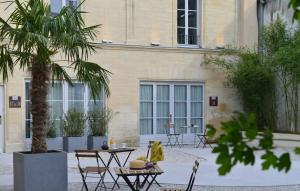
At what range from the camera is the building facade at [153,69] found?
16828mm

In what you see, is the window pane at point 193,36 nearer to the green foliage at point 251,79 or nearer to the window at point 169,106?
the green foliage at point 251,79

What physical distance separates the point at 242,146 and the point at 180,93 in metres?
17.5

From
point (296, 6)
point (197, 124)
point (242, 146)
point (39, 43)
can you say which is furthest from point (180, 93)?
point (242, 146)

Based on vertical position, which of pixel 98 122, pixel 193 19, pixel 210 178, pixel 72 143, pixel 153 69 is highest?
pixel 193 19

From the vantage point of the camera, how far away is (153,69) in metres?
18.5

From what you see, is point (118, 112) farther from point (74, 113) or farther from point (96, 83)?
point (96, 83)

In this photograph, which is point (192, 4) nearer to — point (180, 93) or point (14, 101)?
point (180, 93)

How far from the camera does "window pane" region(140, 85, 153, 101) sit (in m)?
18.5

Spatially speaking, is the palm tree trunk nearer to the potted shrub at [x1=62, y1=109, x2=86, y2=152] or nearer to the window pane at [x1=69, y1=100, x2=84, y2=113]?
the potted shrub at [x1=62, y1=109, x2=86, y2=152]

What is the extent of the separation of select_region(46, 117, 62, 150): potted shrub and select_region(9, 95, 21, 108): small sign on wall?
108 centimetres

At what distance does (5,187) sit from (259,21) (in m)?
13.7

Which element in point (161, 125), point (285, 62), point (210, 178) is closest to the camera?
point (210, 178)

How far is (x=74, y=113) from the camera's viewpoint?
→ 16281 millimetres

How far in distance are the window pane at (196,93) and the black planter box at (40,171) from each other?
36.8 ft
